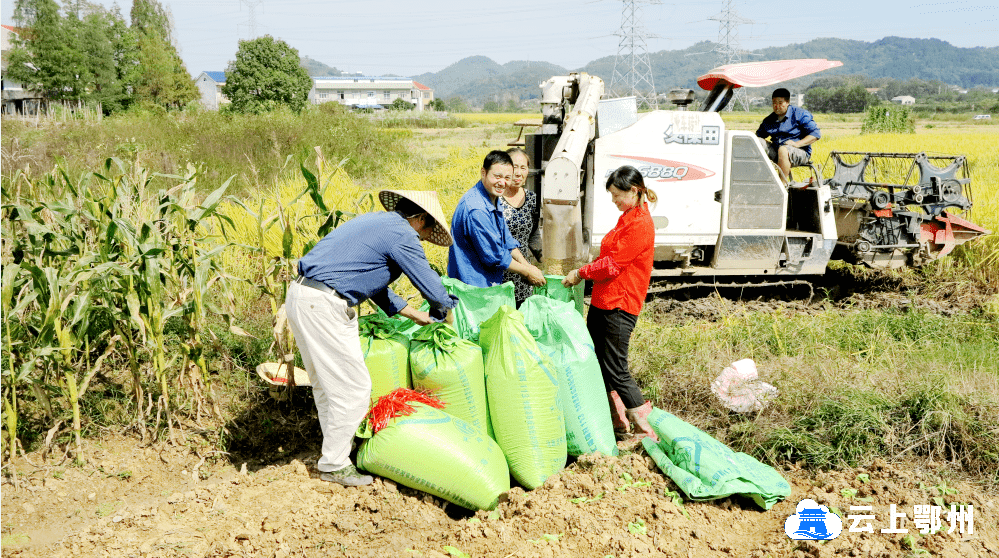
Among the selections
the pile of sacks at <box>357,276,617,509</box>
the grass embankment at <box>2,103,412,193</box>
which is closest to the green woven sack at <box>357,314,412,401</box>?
the pile of sacks at <box>357,276,617,509</box>

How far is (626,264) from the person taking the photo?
12.1 ft

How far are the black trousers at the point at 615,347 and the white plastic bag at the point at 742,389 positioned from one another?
0.57 meters

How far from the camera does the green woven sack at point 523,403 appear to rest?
10.9ft

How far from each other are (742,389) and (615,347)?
0.90 m

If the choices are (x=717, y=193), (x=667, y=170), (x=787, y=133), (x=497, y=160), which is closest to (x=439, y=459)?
(x=497, y=160)

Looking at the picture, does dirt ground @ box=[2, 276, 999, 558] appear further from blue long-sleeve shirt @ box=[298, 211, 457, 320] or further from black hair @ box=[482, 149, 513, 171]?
black hair @ box=[482, 149, 513, 171]

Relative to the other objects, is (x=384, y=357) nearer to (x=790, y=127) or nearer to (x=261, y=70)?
(x=790, y=127)

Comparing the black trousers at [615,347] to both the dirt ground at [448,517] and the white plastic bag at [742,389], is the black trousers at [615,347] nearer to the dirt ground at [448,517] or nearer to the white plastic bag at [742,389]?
the dirt ground at [448,517]

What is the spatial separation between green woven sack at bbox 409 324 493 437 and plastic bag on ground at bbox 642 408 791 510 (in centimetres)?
92

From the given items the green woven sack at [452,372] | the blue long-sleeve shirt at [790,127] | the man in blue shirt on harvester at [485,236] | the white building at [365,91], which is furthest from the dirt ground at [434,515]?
the white building at [365,91]

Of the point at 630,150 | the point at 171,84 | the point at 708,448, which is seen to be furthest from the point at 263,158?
the point at 171,84

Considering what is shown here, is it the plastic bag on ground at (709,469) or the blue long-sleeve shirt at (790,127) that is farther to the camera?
the blue long-sleeve shirt at (790,127)

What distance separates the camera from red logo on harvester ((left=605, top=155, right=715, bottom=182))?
6180mm

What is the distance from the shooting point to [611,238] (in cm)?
374
